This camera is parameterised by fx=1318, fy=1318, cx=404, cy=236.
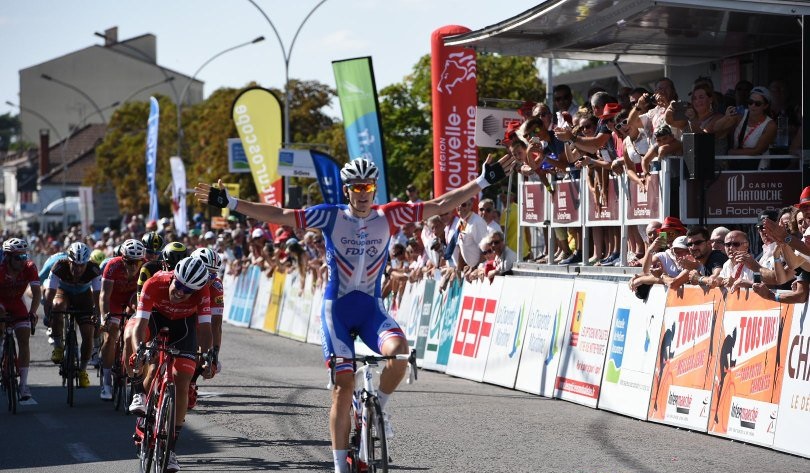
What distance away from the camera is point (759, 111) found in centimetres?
1419

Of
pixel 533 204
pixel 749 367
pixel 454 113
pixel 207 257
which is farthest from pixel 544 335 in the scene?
pixel 454 113

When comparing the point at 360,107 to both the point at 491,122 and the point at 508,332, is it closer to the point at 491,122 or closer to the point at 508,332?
the point at 491,122

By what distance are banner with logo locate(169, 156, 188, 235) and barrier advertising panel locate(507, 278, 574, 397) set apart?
87.1 ft

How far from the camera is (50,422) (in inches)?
517

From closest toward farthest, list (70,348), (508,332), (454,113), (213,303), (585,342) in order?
(213,303) → (585,342) → (70,348) → (508,332) → (454,113)

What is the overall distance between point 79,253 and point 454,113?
782cm

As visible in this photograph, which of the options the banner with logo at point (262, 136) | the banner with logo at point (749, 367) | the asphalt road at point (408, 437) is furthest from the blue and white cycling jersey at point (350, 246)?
the banner with logo at point (262, 136)

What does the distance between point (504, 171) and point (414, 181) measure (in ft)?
119

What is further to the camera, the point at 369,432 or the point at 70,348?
the point at 70,348

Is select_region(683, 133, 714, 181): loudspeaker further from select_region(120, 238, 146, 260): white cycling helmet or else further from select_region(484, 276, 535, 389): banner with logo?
select_region(120, 238, 146, 260): white cycling helmet

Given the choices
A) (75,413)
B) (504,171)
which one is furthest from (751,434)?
(75,413)

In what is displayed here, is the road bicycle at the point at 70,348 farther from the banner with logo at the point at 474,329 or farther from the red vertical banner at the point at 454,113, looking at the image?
the red vertical banner at the point at 454,113

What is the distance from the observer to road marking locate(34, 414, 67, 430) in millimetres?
12711

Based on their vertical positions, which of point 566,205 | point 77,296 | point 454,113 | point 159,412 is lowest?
point 159,412
